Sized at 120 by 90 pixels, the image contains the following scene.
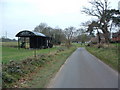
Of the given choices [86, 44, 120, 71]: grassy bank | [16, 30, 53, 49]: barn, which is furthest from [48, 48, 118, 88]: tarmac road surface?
[16, 30, 53, 49]: barn

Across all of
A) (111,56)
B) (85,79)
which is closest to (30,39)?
(111,56)

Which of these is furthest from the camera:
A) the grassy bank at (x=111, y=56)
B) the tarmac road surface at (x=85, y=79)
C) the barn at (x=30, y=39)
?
the barn at (x=30, y=39)

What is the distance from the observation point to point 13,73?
11.3 meters

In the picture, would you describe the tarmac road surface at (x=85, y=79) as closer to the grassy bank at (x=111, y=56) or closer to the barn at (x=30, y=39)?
the grassy bank at (x=111, y=56)

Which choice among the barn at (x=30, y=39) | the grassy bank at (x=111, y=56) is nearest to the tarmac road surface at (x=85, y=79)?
the grassy bank at (x=111, y=56)

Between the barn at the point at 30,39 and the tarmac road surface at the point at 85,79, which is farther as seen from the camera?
the barn at the point at 30,39

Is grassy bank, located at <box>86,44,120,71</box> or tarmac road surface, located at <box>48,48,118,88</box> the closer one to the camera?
tarmac road surface, located at <box>48,48,118,88</box>

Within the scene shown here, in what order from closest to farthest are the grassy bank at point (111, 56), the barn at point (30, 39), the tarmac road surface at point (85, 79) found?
the tarmac road surface at point (85, 79) → the grassy bank at point (111, 56) → the barn at point (30, 39)

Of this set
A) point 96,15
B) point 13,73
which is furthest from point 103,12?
point 13,73

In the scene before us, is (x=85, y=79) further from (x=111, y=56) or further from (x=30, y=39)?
(x=30, y=39)

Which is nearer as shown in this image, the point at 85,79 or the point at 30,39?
the point at 85,79

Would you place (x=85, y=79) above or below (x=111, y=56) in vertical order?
below

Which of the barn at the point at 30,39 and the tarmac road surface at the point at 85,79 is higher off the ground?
the barn at the point at 30,39

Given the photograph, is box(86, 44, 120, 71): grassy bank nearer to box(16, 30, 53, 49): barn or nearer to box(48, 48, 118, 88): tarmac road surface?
box(48, 48, 118, 88): tarmac road surface
